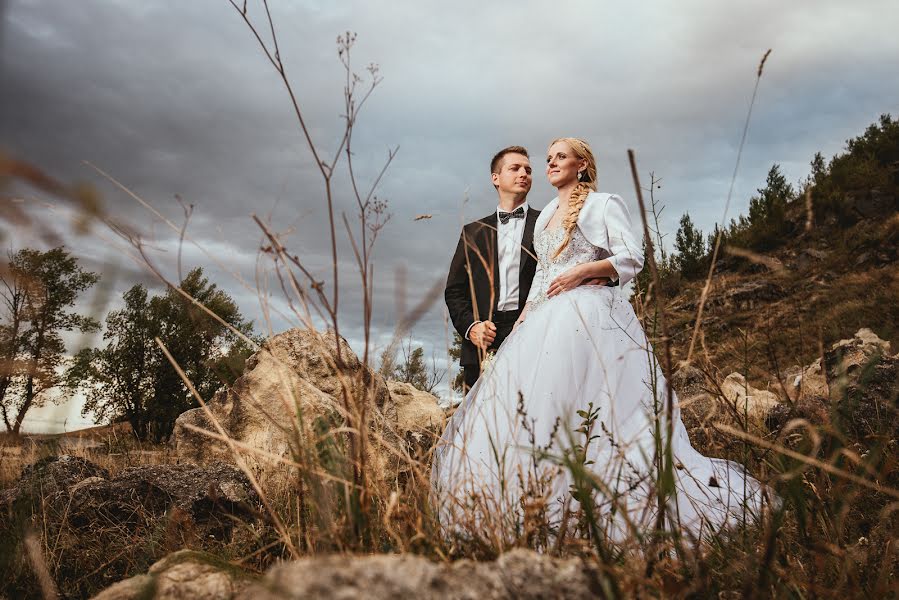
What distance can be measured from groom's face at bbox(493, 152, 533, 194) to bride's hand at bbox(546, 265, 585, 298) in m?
2.13

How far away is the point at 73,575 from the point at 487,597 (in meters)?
2.57

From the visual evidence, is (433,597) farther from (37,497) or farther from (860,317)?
(860,317)

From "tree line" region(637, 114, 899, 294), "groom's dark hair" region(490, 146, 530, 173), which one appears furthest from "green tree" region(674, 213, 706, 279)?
"groom's dark hair" region(490, 146, 530, 173)

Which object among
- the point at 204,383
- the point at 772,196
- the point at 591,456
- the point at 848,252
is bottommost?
the point at 591,456

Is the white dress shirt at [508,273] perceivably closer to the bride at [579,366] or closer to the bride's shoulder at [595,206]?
the bride at [579,366]

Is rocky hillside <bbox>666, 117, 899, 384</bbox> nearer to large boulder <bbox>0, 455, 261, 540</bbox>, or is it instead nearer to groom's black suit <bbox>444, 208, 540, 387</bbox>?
groom's black suit <bbox>444, 208, 540, 387</bbox>

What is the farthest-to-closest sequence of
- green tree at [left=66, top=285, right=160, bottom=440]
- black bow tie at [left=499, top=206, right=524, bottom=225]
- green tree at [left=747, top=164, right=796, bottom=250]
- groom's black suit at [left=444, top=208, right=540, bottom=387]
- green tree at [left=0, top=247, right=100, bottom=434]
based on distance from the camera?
green tree at [left=747, top=164, right=796, bottom=250], green tree at [left=66, top=285, right=160, bottom=440], black bow tie at [left=499, top=206, right=524, bottom=225], groom's black suit at [left=444, top=208, right=540, bottom=387], green tree at [left=0, top=247, right=100, bottom=434]

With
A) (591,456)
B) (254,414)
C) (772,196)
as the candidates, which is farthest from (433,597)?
(772,196)

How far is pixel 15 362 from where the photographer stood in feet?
2.30

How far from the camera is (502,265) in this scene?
521 cm

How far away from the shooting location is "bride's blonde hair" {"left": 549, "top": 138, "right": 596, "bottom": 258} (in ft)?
12.7

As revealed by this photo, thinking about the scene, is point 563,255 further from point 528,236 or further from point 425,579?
point 425,579

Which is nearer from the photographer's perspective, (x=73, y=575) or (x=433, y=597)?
(x=433, y=597)

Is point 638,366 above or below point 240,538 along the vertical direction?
above
